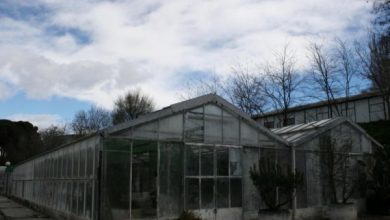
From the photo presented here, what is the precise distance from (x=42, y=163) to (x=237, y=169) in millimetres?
13568

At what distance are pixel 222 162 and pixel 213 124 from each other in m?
1.59

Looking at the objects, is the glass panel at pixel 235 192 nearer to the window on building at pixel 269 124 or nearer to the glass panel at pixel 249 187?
the glass panel at pixel 249 187

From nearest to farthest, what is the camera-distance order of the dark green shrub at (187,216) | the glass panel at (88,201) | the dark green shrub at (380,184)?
1. the glass panel at (88,201)
2. the dark green shrub at (187,216)
3. the dark green shrub at (380,184)

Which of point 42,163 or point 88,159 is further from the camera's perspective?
point 42,163

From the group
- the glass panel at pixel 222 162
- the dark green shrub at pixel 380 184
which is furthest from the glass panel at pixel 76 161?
the dark green shrub at pixel 380 184

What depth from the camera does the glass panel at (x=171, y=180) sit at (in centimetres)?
1622

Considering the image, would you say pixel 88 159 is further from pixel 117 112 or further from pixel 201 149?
pixel 117 112

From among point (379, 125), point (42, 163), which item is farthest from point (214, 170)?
point (379, 125)

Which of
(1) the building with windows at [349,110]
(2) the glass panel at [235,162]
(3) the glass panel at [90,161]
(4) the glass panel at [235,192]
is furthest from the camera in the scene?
(1) the building with windows at [349,110]

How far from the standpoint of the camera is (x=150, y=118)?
16516 millimetres

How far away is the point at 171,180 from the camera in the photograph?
16.6 meters

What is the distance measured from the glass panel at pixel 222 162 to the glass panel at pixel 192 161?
1123 mm

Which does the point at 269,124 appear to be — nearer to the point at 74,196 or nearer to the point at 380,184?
the point at 380,184

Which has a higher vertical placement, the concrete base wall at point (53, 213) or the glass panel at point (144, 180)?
the glass panel at point (144, 180)
